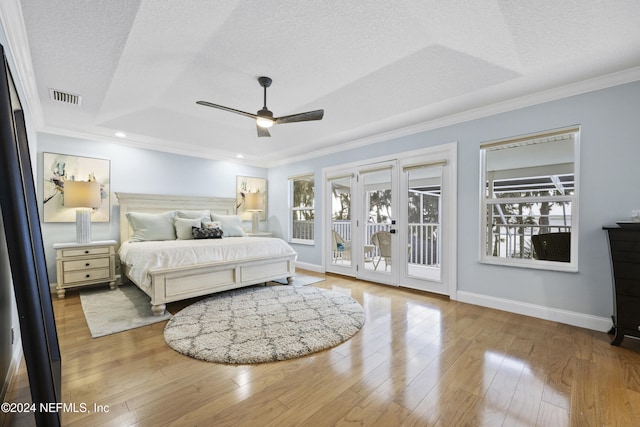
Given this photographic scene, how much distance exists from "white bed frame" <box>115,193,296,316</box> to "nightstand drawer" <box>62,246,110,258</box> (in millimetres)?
373

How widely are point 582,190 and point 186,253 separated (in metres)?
4.26

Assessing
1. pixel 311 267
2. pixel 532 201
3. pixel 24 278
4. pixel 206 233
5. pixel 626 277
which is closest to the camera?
pixel 24 278

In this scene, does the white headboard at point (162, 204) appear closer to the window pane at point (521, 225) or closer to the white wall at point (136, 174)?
the white wall at point (136, 174)

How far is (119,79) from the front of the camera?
2621 mm

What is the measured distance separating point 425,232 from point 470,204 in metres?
1.84

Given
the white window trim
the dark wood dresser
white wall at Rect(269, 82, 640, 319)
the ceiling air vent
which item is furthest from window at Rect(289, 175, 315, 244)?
the dark wood dresser

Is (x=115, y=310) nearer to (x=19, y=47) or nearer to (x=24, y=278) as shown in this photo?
(x=24, y=278)

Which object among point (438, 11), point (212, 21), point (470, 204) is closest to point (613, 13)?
point (438, 11)

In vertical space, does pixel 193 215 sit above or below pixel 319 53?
below

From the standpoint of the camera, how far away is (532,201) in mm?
3070

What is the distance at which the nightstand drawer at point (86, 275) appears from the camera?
3621mm

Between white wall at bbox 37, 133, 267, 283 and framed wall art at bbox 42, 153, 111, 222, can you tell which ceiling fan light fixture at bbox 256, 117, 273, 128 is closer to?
white wall at bbox 37, 133, 267, 283

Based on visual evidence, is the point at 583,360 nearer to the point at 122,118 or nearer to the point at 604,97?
the point at 604,97

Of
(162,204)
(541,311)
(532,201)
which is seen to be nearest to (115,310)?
(162,204)
